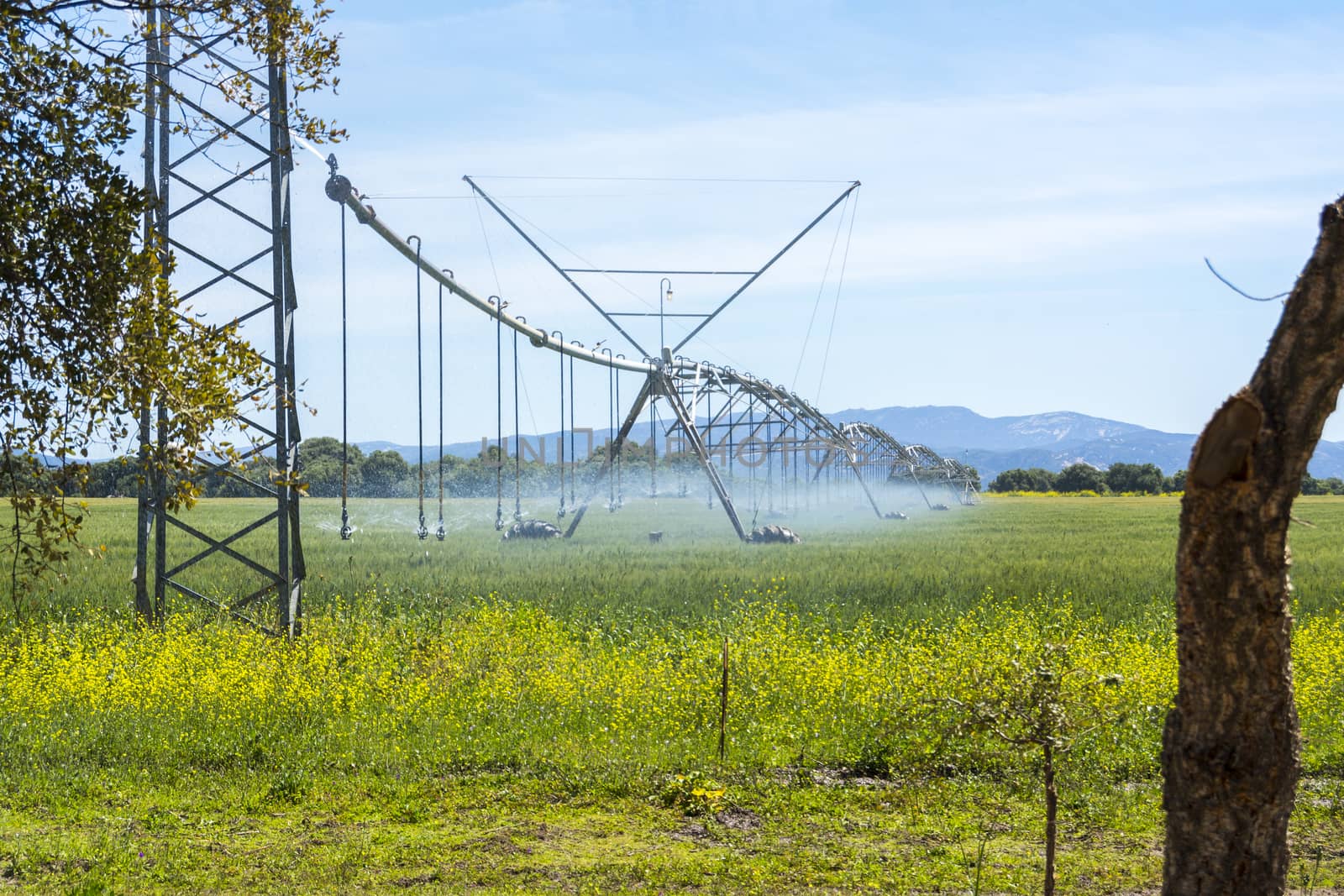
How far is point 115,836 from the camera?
7.48m

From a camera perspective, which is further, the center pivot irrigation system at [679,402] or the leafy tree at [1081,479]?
the leafy tree at [1081,479]

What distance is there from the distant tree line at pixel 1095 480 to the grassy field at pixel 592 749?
106 meters

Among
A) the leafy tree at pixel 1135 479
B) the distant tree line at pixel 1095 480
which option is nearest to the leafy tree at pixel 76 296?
the distant tree line at pixel 1095 480

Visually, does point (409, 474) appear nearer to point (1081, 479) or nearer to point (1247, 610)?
point (1247, 610)

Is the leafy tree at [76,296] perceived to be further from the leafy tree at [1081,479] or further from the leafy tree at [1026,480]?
the leafy tree at [1026,480]

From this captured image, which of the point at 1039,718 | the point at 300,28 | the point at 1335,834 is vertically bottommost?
the point at 1335,834

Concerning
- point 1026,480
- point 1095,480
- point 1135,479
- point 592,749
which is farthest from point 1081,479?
point 592,749

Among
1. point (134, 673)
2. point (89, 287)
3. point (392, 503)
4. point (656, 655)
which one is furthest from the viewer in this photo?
point (392, 503)

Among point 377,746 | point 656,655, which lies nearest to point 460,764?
point 377,746

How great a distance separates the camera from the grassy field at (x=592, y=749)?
6.98 meters

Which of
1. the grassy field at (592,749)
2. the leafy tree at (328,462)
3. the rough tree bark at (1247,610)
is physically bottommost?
the grassy field at (592,749)

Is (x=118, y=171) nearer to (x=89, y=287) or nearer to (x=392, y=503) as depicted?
(x=89, y=287)

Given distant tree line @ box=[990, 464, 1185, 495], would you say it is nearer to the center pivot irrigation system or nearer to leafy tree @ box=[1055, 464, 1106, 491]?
leafy tree @ box=[1055, 464, 1106, 491]

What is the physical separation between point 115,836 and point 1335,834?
8.01 meters
